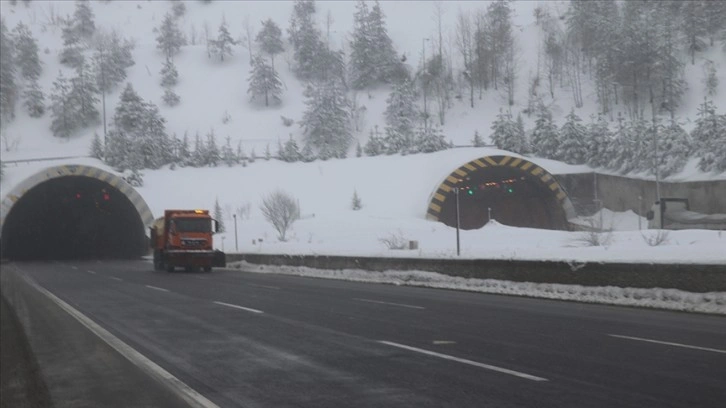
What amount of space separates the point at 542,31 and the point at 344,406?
116 meters

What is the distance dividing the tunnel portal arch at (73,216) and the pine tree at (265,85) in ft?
150

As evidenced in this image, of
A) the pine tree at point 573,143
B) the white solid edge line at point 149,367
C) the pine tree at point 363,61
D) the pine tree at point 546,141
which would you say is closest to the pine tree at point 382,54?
the pine tree at point 363,61

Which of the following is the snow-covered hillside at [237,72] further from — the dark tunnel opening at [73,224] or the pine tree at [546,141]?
the dark tunnel opening at [73,224]

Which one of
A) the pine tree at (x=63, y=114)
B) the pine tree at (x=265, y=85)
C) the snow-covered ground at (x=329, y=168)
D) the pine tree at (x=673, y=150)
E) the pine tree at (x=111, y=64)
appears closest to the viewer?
the snow-covered ground at (x=329, y=168)

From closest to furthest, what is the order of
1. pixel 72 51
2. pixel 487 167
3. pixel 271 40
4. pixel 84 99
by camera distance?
pixel 487 167 → pixel 84 99 → pixel 72 51 → pixel 271 40

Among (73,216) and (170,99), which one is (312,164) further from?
(170,99)

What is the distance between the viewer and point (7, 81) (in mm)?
107062

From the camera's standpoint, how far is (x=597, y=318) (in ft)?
46.1

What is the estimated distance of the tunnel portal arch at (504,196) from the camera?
51.1 meters

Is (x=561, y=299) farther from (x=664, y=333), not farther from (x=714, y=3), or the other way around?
(x=714, y=3)

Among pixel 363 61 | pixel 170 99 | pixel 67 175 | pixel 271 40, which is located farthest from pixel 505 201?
pixel 271 40

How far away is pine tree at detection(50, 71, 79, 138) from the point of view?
9888cm

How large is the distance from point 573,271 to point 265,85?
94732 millimetres

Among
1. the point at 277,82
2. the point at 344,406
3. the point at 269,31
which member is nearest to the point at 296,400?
the point at 344,406
